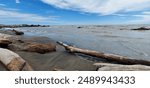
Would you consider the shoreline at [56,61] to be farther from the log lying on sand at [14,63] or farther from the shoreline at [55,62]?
the log lying on sand at [14,63]

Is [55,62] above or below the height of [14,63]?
below

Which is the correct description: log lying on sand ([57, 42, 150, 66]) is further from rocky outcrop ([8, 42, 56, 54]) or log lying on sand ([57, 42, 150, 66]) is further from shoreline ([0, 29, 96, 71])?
rocky outcrop ([8, 42, 56, 54])

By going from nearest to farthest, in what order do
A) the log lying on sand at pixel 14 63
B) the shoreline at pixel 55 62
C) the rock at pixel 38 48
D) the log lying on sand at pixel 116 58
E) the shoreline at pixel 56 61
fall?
the log lying on sand at pixel 14 63, the shoreline at pixel 56 61, the shoreline at pixel 55 62, the log lying on sand at pixel 116 58, the rock at pixel 38 48

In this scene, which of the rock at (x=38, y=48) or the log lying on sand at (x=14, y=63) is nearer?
the log lying on sand at (x=14, y=63)

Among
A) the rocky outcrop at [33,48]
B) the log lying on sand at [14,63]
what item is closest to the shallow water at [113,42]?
the rocky outcrop at [33,48]

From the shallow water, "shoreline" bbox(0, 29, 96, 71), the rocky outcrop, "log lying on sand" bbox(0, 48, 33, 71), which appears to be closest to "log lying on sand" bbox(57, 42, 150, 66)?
"shoreline" bbox(0, 29, 96, 71)

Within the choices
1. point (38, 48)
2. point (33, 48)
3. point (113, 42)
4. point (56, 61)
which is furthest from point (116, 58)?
point (113, 42)

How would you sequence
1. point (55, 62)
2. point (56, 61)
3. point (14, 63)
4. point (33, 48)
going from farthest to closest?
point (33, 48), point (56, 61), point (55, 62), point (14, 63)

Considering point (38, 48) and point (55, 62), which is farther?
Result: point (38, 48)

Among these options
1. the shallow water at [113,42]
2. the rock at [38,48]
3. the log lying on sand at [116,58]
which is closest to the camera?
the log lying on sand at [116,58]

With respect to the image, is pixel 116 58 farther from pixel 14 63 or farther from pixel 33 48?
pixel 14 63

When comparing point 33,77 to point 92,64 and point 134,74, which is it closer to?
point 134,74

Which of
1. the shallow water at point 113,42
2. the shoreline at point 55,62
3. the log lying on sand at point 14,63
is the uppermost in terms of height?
the log lying on sand at point 14,63

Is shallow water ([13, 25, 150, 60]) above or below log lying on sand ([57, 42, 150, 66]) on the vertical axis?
below
